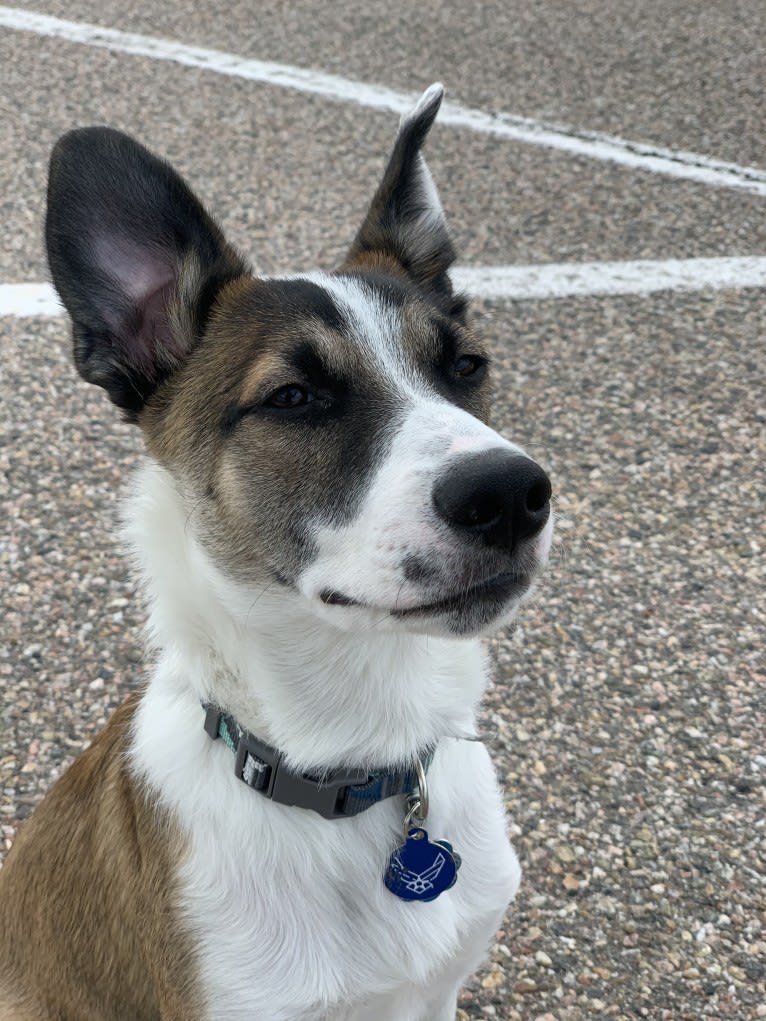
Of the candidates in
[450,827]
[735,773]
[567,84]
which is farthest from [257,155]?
[450,827]

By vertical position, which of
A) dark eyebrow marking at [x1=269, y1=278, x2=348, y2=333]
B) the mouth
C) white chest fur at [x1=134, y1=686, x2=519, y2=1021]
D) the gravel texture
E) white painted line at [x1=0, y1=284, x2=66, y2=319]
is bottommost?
white painted line at [x1=0, y1=284, x2=66, y2=319]

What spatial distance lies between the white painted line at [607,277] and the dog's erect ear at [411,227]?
2.98 metres

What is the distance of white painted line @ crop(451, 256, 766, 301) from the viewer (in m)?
5.98

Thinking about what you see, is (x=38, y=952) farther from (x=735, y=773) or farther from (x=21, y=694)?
(x=735, y=773)

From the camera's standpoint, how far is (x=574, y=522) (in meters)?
4.59

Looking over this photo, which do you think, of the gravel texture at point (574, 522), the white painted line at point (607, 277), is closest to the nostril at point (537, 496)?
the gravel texture at point (574, 522)

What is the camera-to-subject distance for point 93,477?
15.9 ft

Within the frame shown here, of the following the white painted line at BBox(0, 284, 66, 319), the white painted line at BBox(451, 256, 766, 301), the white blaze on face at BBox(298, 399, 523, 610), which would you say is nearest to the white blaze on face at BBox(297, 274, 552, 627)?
the white blaze on face at BBox(298, 399, 523, 610)

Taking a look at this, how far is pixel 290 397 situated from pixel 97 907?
128 centimetres

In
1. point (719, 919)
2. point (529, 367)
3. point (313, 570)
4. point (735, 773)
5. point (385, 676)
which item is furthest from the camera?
point (529, 367)

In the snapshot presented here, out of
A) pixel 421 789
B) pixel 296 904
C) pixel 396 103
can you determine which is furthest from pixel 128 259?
pixel 396 103

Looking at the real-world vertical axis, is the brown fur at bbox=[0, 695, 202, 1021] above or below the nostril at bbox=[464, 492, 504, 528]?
below

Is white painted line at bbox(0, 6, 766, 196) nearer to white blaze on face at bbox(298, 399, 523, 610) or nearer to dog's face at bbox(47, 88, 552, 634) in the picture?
dog's face at bbox(47, 88, 552, 634)

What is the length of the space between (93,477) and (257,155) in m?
3.38
